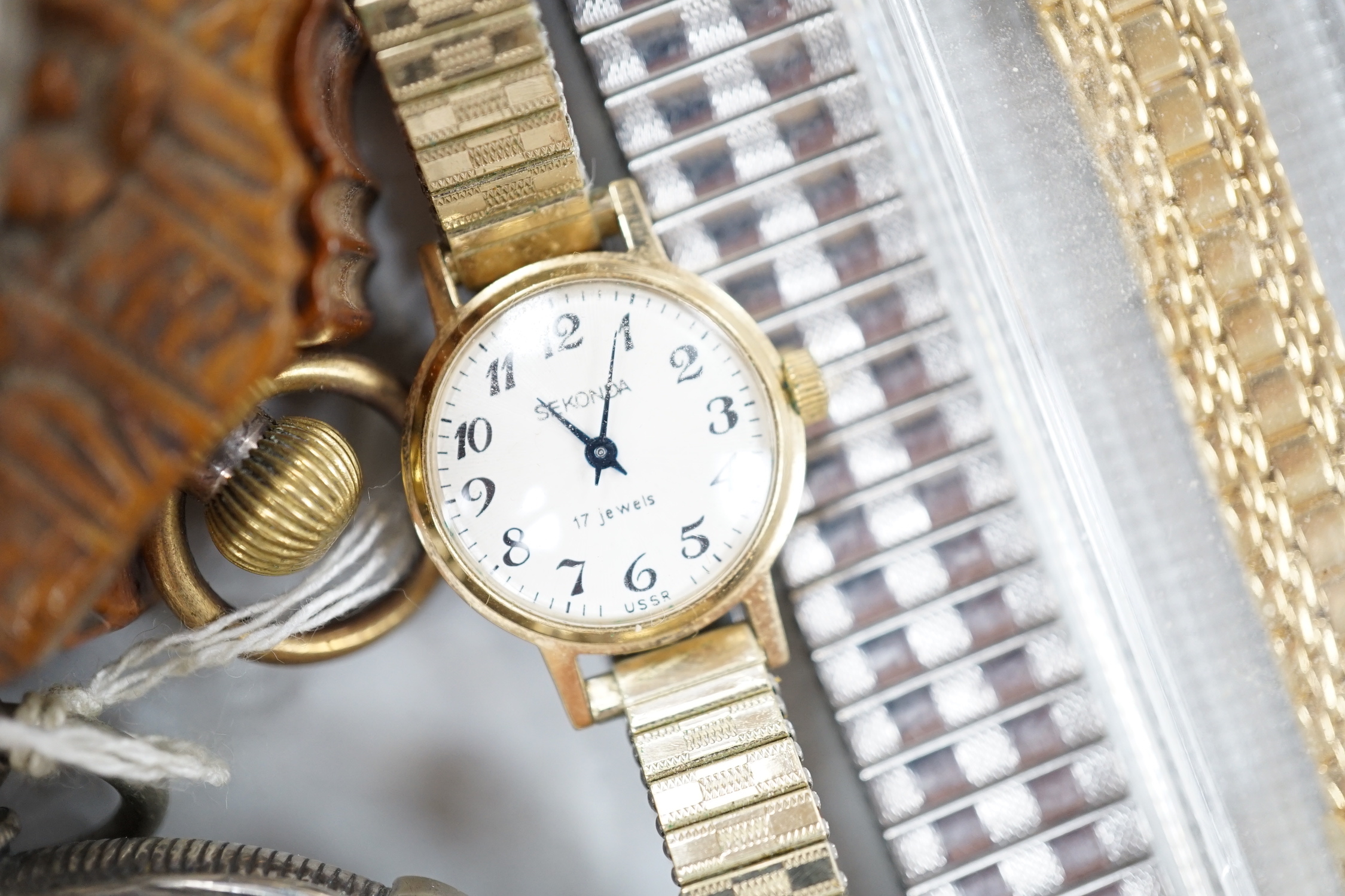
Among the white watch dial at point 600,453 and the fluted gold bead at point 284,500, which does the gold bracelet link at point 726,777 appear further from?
the fluted gold bead at point 284,500

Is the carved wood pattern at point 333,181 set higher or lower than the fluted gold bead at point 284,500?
higher

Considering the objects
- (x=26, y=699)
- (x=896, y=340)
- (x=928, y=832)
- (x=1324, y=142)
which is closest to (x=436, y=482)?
(x=26, y=699)

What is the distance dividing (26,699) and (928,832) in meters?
0.76

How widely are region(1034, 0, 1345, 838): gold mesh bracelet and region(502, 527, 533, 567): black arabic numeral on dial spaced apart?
566 millimetres

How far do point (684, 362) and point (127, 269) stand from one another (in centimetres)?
45

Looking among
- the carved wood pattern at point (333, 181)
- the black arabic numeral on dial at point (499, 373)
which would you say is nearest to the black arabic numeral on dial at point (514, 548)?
the black arabic numeral on dial at point (499, 373)

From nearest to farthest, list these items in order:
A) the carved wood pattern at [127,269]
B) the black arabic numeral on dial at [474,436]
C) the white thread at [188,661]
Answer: the carved wood pattern at [127,269] → the white thread at [188,661] → the black arabic numeral on dial at [474,436]

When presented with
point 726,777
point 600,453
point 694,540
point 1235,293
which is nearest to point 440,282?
point 600,453

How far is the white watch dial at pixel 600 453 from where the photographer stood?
0.85 m

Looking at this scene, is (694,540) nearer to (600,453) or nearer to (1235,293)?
(600,453)

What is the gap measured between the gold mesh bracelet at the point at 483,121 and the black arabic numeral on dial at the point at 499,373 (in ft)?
0.35

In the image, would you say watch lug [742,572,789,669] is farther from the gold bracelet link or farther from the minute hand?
the minute hand

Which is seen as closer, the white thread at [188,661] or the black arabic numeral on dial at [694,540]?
the white thread at [188,661]

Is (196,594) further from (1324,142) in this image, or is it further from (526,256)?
(1324,142)
